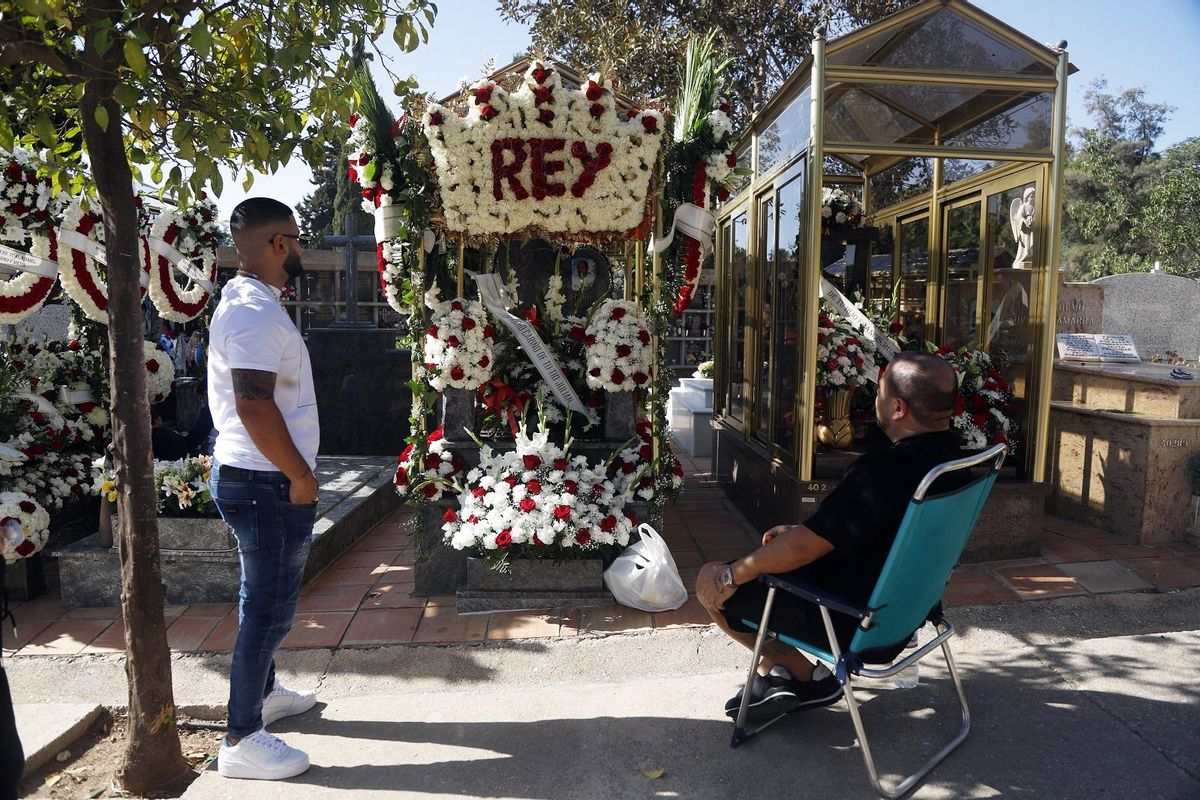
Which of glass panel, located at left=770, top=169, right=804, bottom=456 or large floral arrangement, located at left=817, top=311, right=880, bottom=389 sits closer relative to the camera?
glass panel, located at left=770, top=169, right=804, bottom=456

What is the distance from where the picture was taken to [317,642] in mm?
3891

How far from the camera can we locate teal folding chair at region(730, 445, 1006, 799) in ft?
7.97

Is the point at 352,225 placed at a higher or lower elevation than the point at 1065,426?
higher

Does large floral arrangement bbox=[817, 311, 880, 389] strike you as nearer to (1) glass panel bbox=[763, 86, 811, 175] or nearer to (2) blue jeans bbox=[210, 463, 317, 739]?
(1) glass panel bbox=[763, 86, 811, 175]

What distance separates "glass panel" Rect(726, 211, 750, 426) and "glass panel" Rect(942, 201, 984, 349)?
1.55 meters

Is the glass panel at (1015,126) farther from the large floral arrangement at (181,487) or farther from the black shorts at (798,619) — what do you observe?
the large floral arrangement at (181,487)

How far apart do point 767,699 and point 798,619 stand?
38 centimetres

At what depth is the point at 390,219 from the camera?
4273 millimetres

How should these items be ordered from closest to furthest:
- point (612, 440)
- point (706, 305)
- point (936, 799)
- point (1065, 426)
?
point (936, 799) < point (612, 440) < point (1065, 426) < point (706, 305)

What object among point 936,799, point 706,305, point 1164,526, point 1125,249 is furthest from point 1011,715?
point 1125,249

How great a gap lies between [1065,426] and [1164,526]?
3.08ft

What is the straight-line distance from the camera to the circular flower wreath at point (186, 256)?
518 cm

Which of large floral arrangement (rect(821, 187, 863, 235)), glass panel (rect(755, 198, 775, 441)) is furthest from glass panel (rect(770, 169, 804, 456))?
large floral arrangement (rect(821, 187, 863, 235))

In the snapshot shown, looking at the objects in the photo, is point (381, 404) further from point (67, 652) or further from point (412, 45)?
point (412, 45)
